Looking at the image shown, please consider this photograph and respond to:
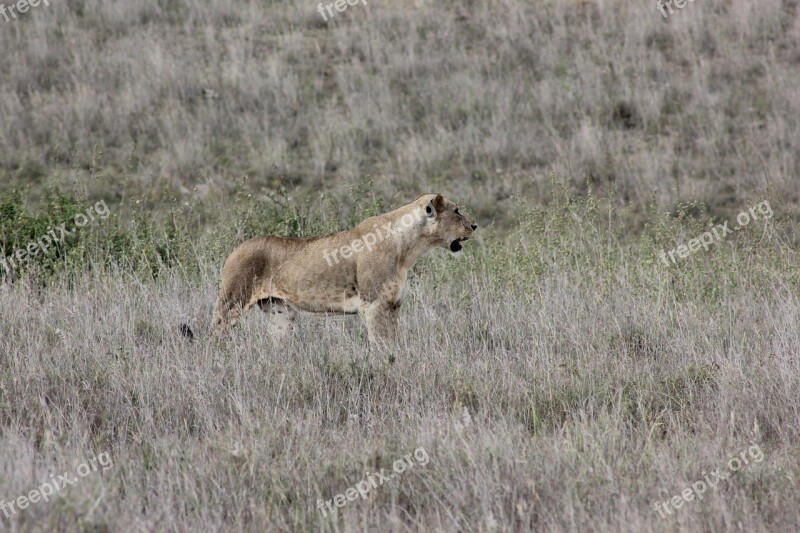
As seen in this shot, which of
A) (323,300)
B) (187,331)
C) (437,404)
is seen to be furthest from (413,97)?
(437,404)

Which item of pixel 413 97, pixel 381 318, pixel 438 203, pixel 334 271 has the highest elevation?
pixel 438 203

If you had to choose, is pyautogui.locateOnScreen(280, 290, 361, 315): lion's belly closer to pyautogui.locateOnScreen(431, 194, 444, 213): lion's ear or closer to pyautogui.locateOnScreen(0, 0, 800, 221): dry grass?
pyautogui.locateOnScreen(431, 194, 444, 213): lion's ear

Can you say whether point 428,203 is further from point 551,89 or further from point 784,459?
point 551,89

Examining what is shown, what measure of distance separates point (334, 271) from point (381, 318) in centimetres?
61

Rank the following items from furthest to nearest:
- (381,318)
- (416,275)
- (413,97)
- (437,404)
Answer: (413,97) → (416,275) → (381,318) → (437,404)

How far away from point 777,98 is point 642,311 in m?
11.1

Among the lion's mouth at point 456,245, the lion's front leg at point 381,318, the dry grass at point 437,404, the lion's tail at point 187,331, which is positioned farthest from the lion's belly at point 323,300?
the lion's mouth at point 456,245

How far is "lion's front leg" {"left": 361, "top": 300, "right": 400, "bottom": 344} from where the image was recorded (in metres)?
8.20

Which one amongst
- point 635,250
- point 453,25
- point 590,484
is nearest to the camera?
point 590,484

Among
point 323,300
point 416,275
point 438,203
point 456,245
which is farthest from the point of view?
point 416,275

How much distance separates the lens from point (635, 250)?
12.9m

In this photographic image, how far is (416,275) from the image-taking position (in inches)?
430

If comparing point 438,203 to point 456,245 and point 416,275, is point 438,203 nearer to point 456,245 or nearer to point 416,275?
point 456,245

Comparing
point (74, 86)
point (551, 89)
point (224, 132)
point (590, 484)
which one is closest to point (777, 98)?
point (551, 89)
